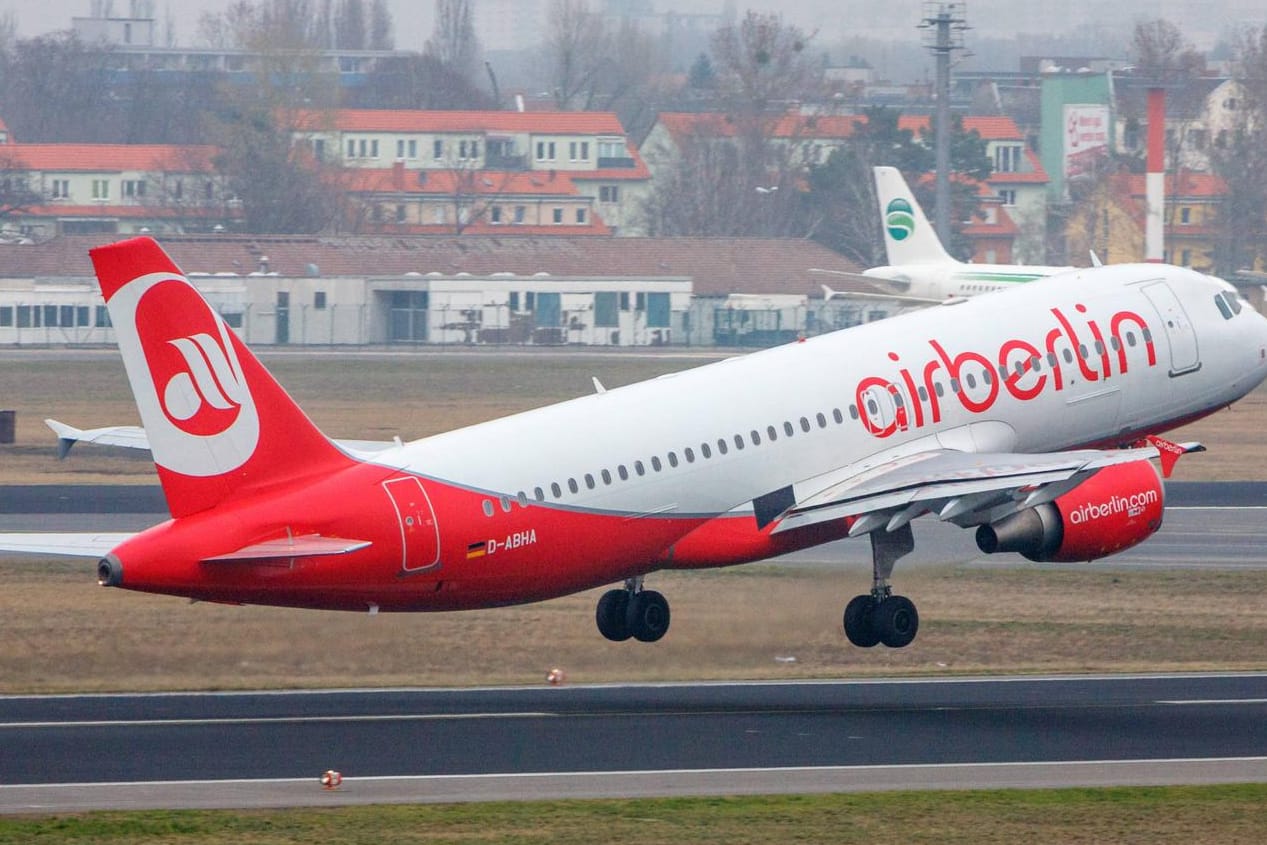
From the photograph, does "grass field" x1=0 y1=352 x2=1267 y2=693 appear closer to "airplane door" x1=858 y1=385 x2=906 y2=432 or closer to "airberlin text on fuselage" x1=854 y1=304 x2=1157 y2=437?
"airplane door" x1=858 y1=385 x2=906 y2=432

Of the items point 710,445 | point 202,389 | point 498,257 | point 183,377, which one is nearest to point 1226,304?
point 710,445

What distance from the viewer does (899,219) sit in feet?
368

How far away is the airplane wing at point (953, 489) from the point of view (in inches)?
1463

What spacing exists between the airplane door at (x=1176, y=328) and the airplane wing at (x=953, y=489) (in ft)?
16.8

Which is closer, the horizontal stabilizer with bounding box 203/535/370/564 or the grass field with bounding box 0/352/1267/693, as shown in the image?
the horizontal stabilizer with bounding box 203/535/370/564

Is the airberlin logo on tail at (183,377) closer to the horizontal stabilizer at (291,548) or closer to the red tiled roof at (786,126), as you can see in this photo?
the horizontal stabilizer at (291,548)

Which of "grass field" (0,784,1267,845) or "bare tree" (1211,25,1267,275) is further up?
"bare tree" (1211,25,1267,275)

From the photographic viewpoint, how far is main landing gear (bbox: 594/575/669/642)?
1586 inches

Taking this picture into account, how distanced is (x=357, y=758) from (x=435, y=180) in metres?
159

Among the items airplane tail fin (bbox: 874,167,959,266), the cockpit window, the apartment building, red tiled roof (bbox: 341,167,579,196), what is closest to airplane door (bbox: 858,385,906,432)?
the cockpit window

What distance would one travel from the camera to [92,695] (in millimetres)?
37719

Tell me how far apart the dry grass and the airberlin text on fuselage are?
10.9 feet

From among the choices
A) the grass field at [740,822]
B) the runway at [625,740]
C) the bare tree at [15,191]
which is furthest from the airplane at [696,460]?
the bare tree at [15,191]

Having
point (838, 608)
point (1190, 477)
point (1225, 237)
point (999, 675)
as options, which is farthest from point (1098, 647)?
point (1225, 237)
